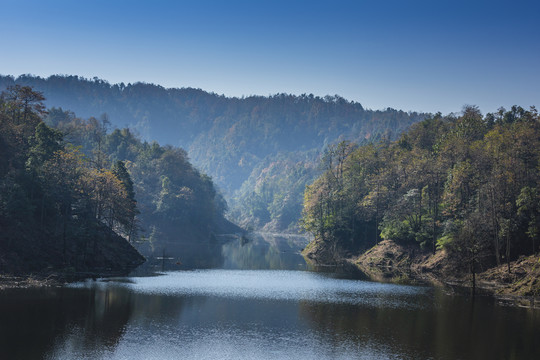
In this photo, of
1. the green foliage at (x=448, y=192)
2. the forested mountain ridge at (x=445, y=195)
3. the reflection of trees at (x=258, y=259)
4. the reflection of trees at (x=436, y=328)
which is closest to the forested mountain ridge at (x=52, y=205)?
the reflection of trees at (x=258, y=259)

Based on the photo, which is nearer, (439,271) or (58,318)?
(58,318)

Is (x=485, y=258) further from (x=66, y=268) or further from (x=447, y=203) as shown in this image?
(x=66, y=268)

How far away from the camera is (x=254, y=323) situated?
165 feet

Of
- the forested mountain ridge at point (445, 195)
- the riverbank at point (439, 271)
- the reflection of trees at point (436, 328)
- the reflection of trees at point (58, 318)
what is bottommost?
the reflection of trees at point (58, 318)

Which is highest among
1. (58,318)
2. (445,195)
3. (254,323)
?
(445,195)

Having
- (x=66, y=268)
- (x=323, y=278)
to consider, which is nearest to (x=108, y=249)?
(x=66, y=268)

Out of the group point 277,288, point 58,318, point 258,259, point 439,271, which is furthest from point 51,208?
point 439,271

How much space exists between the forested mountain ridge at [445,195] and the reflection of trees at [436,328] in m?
14.0

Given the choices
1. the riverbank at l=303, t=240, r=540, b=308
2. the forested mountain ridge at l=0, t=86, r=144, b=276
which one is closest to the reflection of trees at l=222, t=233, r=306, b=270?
the riverbank at l=303, t=240, r=540, b=308

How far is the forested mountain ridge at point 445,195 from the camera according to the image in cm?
7819

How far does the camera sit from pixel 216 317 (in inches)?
2068

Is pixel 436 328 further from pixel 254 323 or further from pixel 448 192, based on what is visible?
pixel 448 192

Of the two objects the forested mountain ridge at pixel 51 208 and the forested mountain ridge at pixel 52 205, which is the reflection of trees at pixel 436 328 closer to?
the forested mountain ridge at pixel 51 208

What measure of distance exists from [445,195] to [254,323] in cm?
5669
